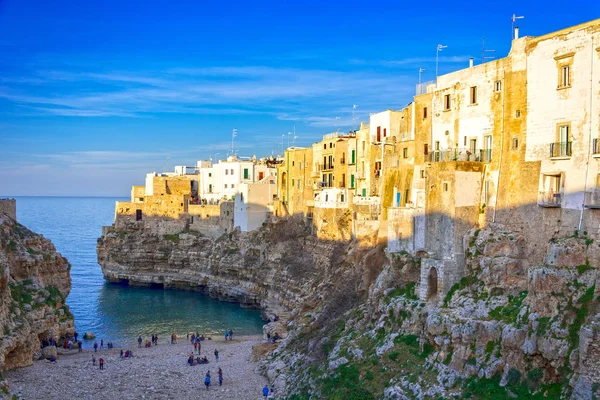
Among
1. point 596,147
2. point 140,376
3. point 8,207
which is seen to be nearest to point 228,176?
point 8,207

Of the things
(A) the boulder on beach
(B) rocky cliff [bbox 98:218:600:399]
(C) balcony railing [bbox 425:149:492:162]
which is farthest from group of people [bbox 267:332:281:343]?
(C) balcony railing [bbox 425:149:492:162]

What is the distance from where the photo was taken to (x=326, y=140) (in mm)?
66312

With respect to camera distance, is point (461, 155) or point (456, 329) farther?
point (461, 155)

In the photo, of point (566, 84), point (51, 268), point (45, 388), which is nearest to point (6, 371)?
point (45, 388)

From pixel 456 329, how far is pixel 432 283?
203 inches

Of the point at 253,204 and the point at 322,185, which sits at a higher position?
the point at 322,185

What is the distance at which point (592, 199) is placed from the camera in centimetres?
2709

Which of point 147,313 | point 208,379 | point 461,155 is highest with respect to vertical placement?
point 461,155

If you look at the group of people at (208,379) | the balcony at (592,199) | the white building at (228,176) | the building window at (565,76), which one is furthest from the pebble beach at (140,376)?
the white building at (228,176)

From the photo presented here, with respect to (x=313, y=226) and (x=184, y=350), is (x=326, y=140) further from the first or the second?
(x=184, y=350)

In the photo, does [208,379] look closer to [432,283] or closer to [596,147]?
[432,283]

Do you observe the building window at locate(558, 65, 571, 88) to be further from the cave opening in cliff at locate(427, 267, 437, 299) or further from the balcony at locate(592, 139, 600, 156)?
the cave opening in cliff at locate(427, 267, 437, 299)

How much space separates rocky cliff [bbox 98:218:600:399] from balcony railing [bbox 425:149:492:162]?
397 centimetres

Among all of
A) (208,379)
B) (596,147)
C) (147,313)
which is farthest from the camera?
(147,313)
